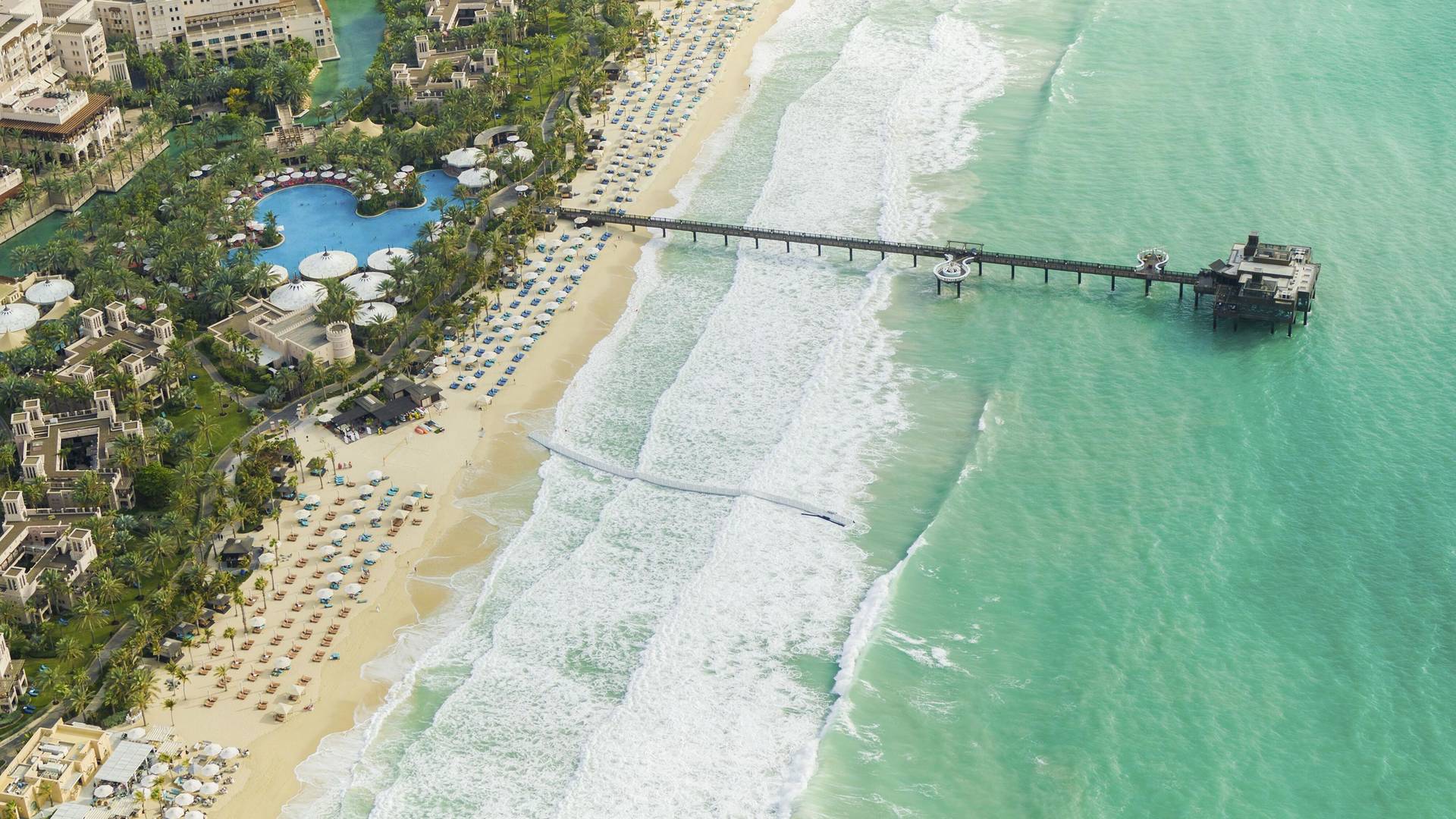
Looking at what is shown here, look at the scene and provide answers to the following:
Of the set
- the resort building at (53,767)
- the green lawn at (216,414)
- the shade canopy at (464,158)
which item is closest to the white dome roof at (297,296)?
the green lawn at (216,414)

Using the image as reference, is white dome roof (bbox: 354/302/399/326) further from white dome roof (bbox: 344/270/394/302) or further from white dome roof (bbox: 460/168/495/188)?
white dome roof (bbox: 460/168/495/188)

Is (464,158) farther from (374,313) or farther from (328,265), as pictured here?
(374,313)

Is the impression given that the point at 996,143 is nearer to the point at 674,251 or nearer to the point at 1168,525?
the point at 674,251

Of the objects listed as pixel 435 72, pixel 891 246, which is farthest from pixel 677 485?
pixel 435 72

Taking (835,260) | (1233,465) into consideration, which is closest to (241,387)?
(835,260)

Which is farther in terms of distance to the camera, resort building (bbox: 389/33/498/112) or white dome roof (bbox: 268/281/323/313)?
resort building (bbox: 389/33/498/112)

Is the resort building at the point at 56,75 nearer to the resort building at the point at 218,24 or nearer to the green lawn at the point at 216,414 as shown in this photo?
the resort building at the point at 218,24

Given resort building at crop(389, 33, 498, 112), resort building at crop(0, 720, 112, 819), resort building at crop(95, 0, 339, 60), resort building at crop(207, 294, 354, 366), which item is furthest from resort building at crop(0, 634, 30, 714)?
resort building at crop(95, 0, 339, 60)
